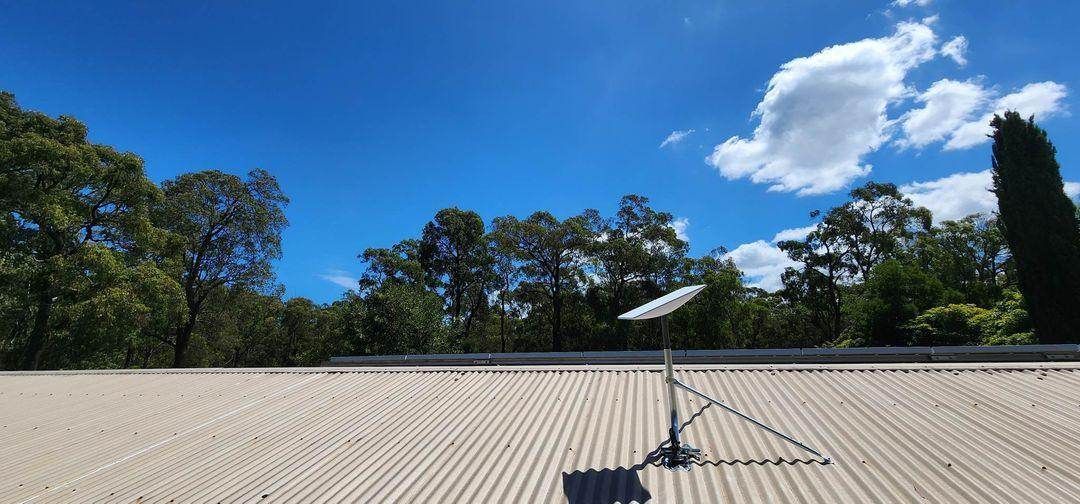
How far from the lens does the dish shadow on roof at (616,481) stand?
156 inches

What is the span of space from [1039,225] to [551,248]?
61.7 feet

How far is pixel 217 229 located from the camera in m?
22.6

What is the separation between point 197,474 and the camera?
200 inches

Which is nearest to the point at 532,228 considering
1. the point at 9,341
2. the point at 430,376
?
the point at 430,376

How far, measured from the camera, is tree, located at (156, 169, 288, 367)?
21938mm

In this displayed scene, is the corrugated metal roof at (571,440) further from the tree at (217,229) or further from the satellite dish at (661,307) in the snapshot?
the tree at (217,229)

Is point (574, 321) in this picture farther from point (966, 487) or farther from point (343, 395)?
point (966, 487)

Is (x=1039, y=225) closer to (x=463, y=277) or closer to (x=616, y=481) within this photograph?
(x=616, y=481)

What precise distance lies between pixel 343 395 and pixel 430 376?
4.88 feet

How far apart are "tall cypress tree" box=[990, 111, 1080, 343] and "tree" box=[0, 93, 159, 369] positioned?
3261cm

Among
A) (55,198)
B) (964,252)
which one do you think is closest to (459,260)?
(55,198)

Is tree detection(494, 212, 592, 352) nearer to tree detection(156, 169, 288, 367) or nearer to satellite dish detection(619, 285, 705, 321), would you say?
tree detection(156, 169, 288, 367)

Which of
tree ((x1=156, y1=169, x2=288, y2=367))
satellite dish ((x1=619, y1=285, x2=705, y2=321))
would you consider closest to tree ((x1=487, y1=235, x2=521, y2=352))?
tree ((x1=156, y1=169, x2=288, y2=367))

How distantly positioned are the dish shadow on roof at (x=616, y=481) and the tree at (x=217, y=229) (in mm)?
23168
